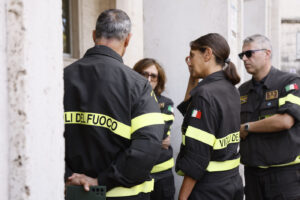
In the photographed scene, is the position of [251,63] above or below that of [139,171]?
above

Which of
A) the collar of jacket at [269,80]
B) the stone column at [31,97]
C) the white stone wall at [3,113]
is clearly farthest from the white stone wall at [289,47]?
the white stone wall at [3,113]

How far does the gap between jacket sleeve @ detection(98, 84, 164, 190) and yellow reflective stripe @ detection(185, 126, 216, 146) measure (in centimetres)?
51

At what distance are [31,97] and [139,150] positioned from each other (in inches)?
32.2

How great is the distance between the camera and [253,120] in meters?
3.07

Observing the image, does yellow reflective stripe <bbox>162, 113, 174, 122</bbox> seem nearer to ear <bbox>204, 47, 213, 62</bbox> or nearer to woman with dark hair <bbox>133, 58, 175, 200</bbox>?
woman with dark hair <bbox>133, 58, 175, 200</bbox>

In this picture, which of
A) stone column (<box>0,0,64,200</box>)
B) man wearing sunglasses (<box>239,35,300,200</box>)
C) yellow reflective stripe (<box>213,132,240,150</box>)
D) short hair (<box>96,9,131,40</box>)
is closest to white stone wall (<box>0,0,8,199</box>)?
stone column (<box>0,0,64,200</box>)

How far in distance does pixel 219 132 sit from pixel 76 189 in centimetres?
109

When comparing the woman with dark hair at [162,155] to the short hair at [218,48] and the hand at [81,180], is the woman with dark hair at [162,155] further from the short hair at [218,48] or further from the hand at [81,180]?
the hand at [81,180]

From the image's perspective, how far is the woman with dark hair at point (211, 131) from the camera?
2.22 metres

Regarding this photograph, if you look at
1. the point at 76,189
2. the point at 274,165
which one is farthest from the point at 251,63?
the point at 76,189

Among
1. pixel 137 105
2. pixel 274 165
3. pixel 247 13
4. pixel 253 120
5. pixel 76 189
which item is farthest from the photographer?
pixel 247 13

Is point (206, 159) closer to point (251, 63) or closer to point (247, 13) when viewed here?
point (251, 63)

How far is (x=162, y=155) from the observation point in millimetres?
3164

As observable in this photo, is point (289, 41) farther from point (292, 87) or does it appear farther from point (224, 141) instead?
point (224, 141)
